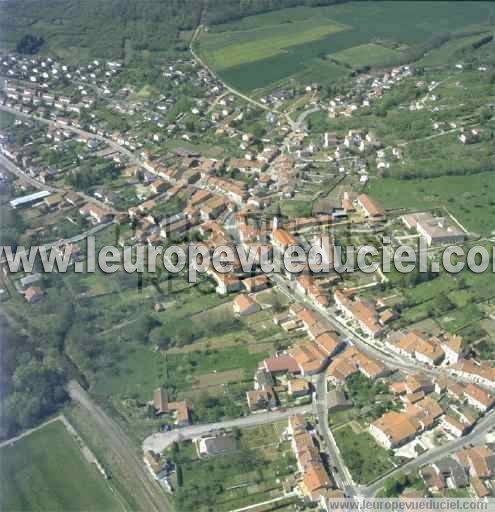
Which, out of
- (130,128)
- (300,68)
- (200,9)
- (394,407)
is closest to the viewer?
(394,407)

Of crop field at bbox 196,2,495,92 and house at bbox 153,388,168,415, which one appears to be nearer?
house at bbox 153,388,168,415

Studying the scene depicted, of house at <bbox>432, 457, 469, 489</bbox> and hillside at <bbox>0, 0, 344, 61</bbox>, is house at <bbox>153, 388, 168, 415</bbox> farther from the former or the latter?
hillside at <bbox>0, 0, 344, 61</bbox>

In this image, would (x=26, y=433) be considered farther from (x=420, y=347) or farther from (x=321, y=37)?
(x=321, y=37)

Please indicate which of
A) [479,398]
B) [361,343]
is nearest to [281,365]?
[361,343]

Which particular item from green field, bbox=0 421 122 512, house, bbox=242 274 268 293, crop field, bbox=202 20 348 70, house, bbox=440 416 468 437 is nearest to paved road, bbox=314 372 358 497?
house, bbox=440 416 468 437

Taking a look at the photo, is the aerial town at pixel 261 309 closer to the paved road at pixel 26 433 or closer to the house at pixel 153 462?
the house at pixel 153 462

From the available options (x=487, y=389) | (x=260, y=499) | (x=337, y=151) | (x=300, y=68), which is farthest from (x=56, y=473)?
(x=300, y=68)

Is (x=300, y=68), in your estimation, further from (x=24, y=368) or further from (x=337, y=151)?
(x=24, y=368)
